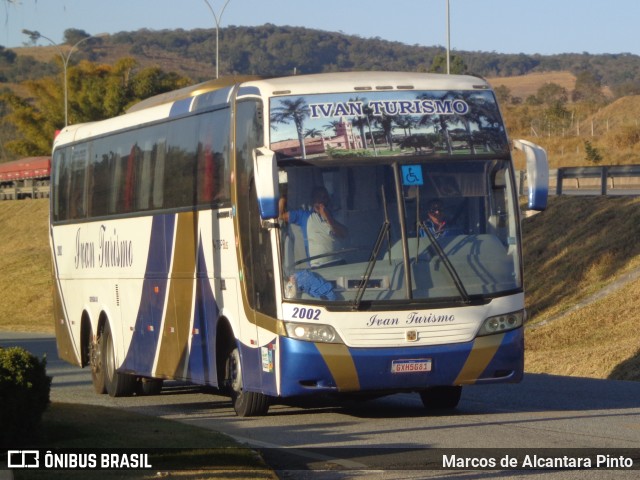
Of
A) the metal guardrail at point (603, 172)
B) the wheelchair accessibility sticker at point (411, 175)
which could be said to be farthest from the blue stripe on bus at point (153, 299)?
the metal guardrail at point (603, 172)

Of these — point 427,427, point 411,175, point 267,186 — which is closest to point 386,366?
point 427,427

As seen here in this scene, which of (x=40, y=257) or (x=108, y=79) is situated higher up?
(x=108, y=79)

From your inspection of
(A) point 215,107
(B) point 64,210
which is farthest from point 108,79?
(A) point 215,107

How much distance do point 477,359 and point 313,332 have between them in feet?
5.61

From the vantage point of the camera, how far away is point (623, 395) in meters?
15.4

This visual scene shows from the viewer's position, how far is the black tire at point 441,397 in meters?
14.4

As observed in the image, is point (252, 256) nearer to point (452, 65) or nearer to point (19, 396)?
point (19, 396)

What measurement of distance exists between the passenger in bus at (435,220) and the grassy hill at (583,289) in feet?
27.5

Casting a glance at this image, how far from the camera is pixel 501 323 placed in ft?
42.0

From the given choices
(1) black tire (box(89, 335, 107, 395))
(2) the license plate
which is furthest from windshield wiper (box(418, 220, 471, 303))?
(1) black tire (box(89, 335, 107, 395))

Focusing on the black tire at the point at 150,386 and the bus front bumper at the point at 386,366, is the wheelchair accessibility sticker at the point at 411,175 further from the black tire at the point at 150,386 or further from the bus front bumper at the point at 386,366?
the black tire at the point at 150,386

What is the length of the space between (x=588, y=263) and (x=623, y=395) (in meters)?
14.6

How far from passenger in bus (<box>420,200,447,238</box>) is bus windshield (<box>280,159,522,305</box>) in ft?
0.03

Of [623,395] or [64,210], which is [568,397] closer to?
[623,395]
